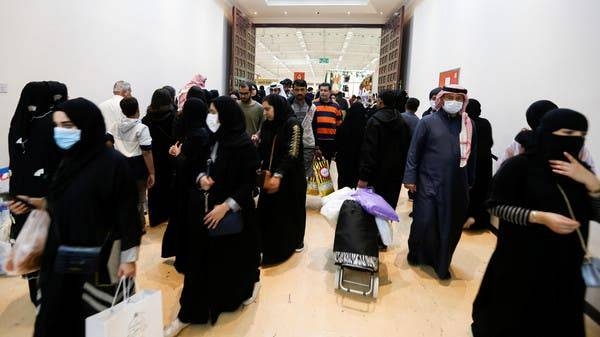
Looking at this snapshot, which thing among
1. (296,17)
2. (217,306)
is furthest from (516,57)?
(296,17)

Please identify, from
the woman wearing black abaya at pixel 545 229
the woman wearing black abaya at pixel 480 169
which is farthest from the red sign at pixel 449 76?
the woman wearing black abaya at pixel 545 229

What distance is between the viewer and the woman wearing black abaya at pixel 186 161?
242 cm

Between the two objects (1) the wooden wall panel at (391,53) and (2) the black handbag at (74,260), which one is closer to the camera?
(2) the black handbag at (74,260)

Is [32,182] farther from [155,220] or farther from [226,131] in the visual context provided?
[155,220]

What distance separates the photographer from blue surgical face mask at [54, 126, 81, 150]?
55.5 inches

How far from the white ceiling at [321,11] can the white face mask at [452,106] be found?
21.7 ft

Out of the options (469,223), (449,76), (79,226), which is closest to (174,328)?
(79,226)

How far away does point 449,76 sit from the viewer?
5.87 metres

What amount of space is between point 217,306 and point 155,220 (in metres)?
1.99

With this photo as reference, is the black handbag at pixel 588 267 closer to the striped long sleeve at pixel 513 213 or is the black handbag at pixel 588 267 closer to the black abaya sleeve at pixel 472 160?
the striped long sleeve at pixel 513 213

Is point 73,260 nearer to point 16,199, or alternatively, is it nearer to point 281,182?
point 16,199

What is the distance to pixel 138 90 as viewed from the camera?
18.0 ft

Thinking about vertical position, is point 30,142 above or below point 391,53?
below

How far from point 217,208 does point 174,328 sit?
73 cm
